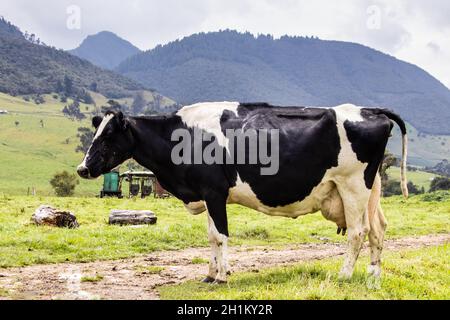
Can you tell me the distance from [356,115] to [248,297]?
13.5 feet

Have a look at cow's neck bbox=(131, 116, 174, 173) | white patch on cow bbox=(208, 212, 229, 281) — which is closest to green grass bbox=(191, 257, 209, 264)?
white patch on cow bbox=(208, 212, 229, 281)

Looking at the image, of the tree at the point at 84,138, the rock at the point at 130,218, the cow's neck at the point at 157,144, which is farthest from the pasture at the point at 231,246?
the tree at the point at 84,138

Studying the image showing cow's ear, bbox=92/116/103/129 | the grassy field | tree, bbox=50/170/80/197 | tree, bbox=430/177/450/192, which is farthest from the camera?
the grassy field

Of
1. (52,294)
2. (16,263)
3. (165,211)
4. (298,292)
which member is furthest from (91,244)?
(165,211)

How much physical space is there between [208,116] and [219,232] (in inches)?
89.1

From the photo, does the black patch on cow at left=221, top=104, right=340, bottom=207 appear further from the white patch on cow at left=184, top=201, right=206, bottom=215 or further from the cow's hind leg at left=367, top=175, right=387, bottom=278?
the cow's hind leg at left=367, top=175, right=387, bottom=278

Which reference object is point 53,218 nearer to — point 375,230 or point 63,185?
point 375,230

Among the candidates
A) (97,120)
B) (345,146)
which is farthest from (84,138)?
(345,146)

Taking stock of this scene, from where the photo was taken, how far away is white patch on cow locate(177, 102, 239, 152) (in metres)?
10.4

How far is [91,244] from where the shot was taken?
1564 centimetres

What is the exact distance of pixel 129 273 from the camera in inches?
459

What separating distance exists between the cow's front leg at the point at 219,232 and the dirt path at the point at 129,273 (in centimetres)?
123

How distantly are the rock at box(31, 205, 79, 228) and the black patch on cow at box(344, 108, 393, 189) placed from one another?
1246 cm

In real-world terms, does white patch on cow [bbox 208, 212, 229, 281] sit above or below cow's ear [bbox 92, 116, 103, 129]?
below
